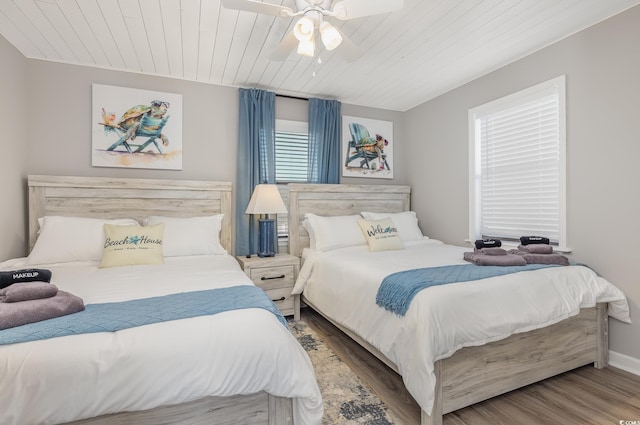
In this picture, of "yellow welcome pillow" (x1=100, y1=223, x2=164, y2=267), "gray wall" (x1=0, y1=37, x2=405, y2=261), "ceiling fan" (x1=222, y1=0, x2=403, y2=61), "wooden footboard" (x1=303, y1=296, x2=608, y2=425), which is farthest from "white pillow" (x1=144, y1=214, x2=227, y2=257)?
"ceiling fan" (x1=222, y1=0, x2=403, y2=61)

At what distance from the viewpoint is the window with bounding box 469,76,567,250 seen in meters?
2.56

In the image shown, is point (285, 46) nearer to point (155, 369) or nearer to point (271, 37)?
point (271, 37)

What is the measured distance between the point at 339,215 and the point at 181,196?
1.73 meters

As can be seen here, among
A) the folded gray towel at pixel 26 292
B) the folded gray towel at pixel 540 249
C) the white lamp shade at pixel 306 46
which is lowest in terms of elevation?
the folded gray towel at pixel 26 292

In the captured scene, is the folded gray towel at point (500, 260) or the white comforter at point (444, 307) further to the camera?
the folded gray towel at point (500, 260)

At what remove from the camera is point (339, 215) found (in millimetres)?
3664

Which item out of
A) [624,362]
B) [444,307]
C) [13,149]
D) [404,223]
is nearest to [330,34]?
[444,307]

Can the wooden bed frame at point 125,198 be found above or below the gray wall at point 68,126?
Result: below

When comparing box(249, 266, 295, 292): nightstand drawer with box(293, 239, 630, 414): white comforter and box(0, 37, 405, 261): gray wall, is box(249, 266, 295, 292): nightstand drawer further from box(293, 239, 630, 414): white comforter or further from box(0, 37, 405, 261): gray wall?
box(0, 37, 405, 261): gray wall

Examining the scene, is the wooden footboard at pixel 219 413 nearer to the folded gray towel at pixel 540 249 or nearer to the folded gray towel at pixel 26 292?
the folded gray towel at pixel 26 292

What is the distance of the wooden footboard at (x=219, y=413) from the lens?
3.58ft

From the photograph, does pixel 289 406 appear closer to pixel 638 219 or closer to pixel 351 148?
pixel 638 219

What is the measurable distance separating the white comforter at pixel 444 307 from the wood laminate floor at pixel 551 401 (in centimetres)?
29

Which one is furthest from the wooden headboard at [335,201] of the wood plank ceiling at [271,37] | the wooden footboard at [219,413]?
the wooden footboard at [219,413]
